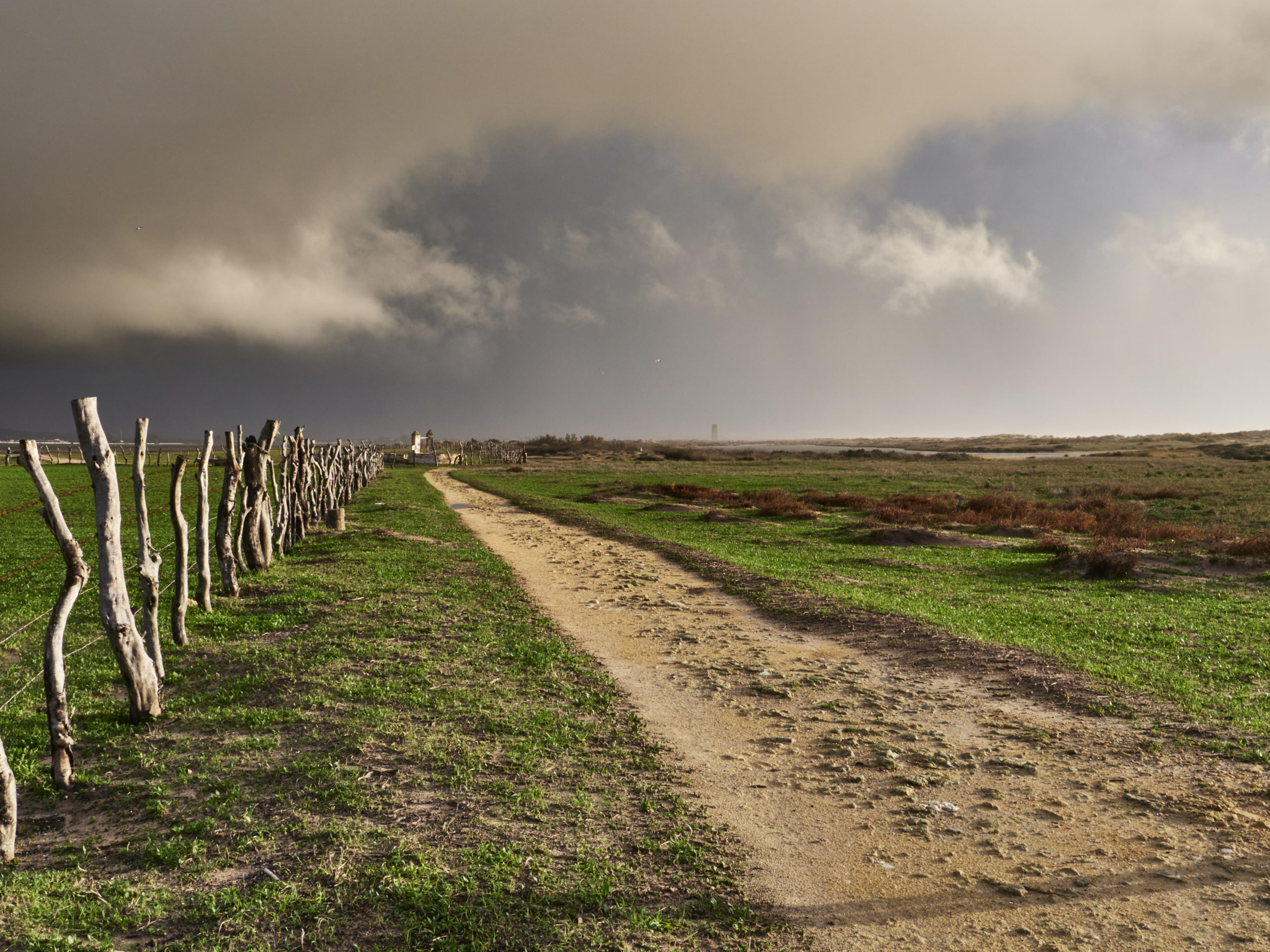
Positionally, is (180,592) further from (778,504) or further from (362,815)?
(778,504)

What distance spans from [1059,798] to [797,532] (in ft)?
69.9

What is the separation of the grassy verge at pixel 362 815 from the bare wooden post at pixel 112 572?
1.59ft

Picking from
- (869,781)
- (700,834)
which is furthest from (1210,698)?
(700,834)

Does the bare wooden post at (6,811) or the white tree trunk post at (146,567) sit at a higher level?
the white tree trunk post at (146,567)

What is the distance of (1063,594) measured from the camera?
16484 mm

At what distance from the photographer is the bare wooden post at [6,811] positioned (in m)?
5.44

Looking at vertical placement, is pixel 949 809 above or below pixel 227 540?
below

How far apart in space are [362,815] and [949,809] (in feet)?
17.9

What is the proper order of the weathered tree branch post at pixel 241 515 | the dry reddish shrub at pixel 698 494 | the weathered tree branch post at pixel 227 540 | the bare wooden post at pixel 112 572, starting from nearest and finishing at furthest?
the bare wooden post at pixel 112 572 < the weathered tree branch post at pixel 227 540 < the weathered tree branch post at pixel 241 515 < the dry reddish shrub at pixel 698 494

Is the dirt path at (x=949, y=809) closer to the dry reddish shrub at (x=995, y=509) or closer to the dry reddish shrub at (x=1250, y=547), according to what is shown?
the dry reddish shrub at (x=1250, y=547)

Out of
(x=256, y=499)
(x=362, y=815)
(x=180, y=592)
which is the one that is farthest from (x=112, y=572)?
(x=256, y=499)

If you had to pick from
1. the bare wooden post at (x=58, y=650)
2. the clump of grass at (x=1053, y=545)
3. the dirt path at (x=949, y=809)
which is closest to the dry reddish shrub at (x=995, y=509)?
the clump of grass at (x=1053, y=545)

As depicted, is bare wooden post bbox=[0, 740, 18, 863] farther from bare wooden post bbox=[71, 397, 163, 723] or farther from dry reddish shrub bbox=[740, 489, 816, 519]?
dry reddish shrub bbox=[740, 489, 816, 519]

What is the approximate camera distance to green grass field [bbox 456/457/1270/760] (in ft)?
32.8
